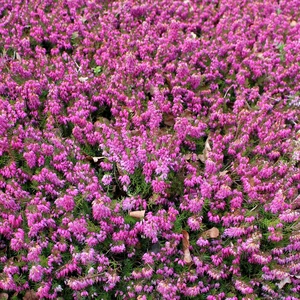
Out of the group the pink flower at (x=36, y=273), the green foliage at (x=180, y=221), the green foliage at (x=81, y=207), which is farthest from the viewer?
the green foliage at (x=180, y=221)

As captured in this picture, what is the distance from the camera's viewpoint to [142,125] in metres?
4.39

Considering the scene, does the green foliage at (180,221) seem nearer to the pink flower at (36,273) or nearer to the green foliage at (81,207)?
the green foliage at (81,207)

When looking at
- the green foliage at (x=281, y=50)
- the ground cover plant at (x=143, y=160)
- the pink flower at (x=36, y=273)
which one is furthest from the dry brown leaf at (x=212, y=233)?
the green foliage at (x=281, y=50)

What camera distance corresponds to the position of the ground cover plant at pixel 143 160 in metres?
3.52

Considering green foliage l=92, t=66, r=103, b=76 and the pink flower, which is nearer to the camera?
the pink flower

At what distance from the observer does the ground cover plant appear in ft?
11.5

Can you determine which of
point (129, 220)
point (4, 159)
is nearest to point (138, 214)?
point (129, 220)

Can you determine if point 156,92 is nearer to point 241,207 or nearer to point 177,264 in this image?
point 241,207

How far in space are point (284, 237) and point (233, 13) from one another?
378 cm

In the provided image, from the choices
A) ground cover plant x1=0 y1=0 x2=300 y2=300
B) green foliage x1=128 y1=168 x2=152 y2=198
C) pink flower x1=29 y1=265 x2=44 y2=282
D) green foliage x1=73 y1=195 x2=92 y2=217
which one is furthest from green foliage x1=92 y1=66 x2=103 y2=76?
pink flower x1=29 y1=265 x2=44 y2=282

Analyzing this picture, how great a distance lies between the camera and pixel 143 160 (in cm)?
398

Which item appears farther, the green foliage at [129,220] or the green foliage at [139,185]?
the green foliage at [139,185]

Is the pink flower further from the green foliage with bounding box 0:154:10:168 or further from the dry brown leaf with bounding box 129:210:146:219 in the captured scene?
the green foliage with bounding box 0:154:10:168

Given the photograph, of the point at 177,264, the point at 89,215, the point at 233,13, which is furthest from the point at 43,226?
the point at 233,13
